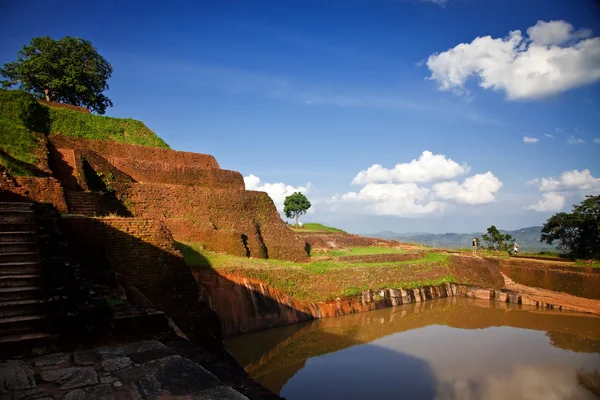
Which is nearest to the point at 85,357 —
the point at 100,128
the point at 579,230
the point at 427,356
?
the point at 427,356

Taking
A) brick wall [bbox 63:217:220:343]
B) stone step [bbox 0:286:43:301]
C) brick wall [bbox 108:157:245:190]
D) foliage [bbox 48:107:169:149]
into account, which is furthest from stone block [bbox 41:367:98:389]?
foliage [bbox 48:107:169:149]

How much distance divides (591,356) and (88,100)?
30642mm

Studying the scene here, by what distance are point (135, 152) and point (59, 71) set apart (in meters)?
11.9

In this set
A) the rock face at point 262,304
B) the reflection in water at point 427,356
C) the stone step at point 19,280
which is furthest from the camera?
the rock face at point 262,304

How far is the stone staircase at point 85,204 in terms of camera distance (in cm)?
980

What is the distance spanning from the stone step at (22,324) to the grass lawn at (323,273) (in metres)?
6.60

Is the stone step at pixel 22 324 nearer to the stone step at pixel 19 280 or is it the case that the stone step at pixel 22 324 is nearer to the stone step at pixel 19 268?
the stone step at pixel 19 280

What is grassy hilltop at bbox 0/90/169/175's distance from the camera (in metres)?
11.2

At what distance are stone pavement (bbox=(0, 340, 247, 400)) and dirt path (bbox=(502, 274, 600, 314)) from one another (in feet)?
58.9

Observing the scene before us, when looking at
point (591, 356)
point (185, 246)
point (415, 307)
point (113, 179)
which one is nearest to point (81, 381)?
point (185, 246)

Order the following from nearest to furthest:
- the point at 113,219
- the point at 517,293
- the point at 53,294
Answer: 1. the point at 53,294
2. the point at 113,219
3. the point at 517,293

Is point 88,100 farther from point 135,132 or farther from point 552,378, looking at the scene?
point 552,378

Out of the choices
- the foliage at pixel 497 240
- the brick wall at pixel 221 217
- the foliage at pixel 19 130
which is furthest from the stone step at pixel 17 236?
the foliage at pixel 497 240

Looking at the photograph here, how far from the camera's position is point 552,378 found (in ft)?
28.0
